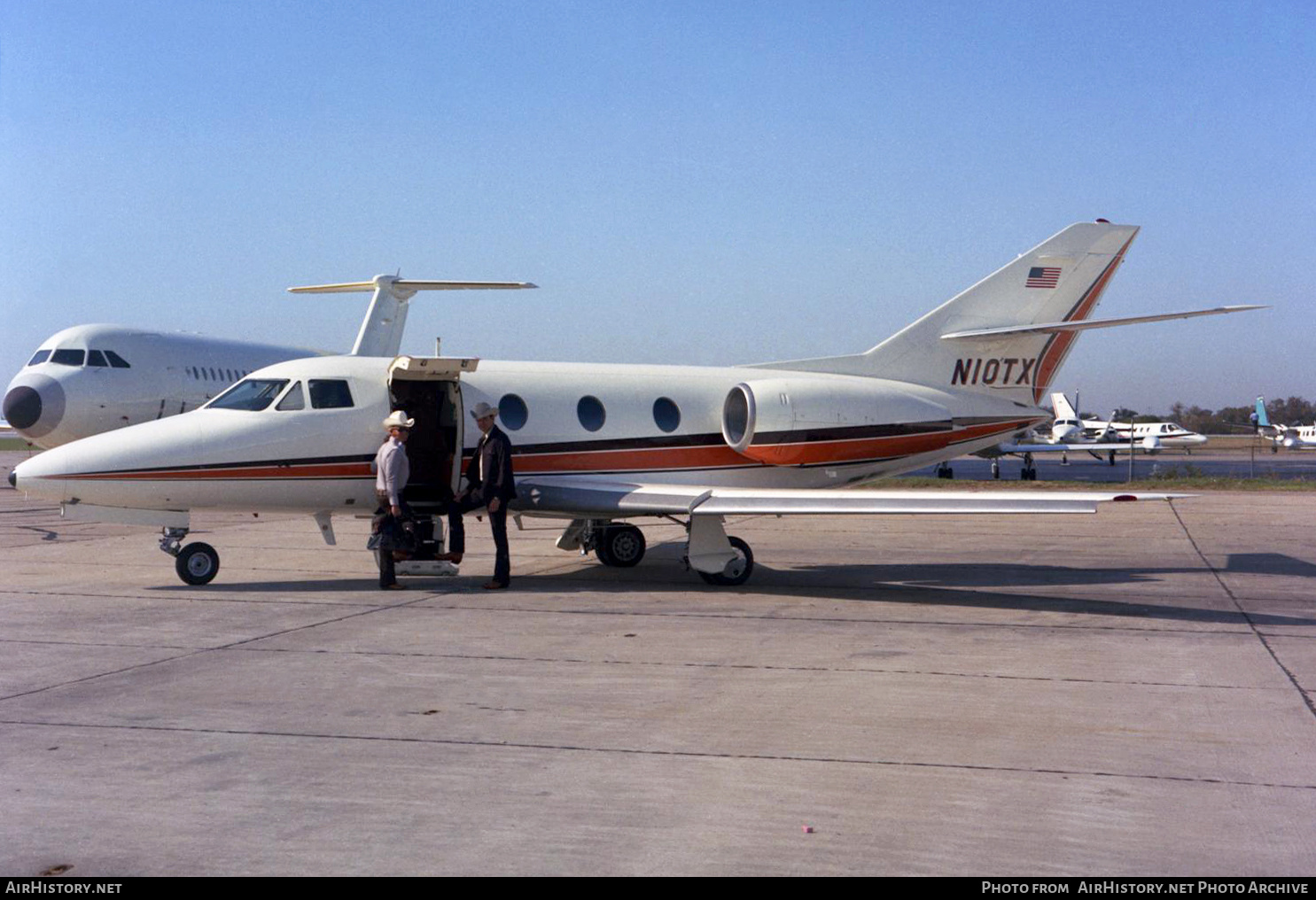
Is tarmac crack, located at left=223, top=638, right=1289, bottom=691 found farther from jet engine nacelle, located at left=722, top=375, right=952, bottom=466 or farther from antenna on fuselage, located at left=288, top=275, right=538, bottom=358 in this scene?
antenna on fuselage, located at left=288, top=275, right=538, bottom=358

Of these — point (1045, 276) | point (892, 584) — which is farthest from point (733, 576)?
point (1045, 276)

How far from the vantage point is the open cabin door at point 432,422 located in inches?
541

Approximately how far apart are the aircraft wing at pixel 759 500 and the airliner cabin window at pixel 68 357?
1361cm

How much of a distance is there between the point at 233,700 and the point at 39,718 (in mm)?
1038

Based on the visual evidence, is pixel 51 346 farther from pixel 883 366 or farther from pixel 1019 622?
pixel 1019 622

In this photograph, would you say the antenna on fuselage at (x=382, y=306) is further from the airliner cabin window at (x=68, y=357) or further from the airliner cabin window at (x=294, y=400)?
the airliner cabin window at (x=294, y=400)

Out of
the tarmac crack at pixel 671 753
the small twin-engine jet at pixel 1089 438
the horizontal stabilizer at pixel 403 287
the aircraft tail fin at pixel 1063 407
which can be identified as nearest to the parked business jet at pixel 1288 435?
the small twin-engine jet at pixel 1089 438

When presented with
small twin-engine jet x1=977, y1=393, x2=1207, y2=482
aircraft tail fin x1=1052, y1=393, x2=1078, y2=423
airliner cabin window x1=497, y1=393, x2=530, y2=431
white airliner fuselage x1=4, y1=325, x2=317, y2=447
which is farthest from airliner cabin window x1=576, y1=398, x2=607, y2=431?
aircraft tail fin x1=1052, y1=393, x2=1078, y2=423

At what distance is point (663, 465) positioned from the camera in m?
15.3

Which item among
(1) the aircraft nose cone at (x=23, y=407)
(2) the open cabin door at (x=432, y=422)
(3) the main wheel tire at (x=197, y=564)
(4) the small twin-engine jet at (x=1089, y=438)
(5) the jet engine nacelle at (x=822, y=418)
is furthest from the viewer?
(4) the small twin-engine jet at (x=1089, y=438)

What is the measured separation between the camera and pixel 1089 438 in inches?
2633

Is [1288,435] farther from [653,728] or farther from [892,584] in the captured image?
[653,728]

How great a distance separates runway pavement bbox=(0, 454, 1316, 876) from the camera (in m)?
4.89

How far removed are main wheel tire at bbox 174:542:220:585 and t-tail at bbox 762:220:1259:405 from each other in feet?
25.3
